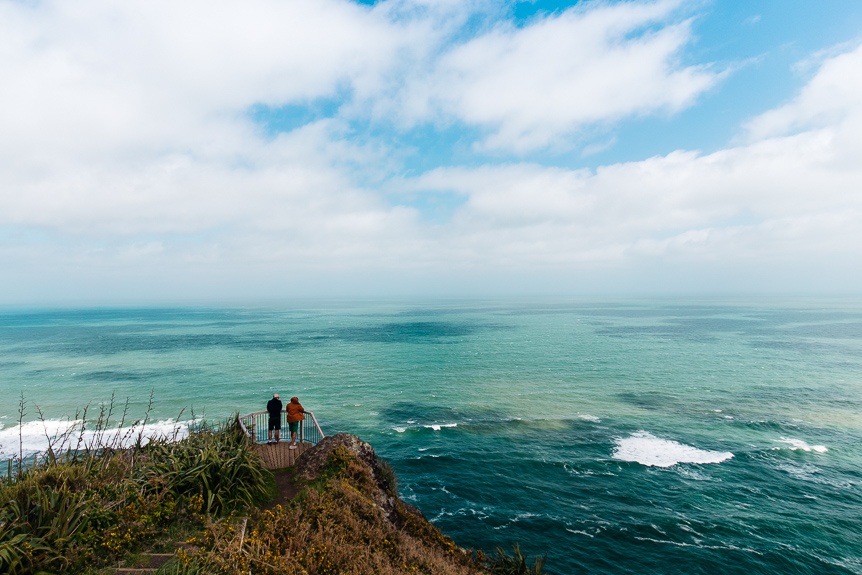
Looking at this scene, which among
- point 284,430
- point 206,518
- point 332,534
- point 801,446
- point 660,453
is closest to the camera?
point 206,518

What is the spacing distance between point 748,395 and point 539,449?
95.7 ft

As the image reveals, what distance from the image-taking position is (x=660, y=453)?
28.1 meters

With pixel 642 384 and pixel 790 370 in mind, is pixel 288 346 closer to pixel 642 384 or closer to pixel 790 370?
pixel 642 384

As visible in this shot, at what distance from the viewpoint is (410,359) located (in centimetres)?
6481

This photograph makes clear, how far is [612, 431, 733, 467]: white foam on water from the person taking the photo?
27.0 m

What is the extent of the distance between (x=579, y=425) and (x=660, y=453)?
6.68 meters

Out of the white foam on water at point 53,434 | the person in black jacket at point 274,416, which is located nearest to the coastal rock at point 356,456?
the person in black jacket at point 274,416

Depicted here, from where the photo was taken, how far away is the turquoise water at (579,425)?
19.3 m

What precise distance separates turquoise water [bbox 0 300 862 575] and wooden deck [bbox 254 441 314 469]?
9.37 m

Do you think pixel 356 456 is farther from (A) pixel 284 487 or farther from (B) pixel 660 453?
(B) pixel 660 453

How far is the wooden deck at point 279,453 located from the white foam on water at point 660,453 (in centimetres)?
2189

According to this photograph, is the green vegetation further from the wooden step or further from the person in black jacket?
the person in black jacket

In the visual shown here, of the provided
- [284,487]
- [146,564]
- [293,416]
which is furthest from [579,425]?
[146,564]

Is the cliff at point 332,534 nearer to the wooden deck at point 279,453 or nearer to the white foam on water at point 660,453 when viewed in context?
the wooden deck at point 279,453
